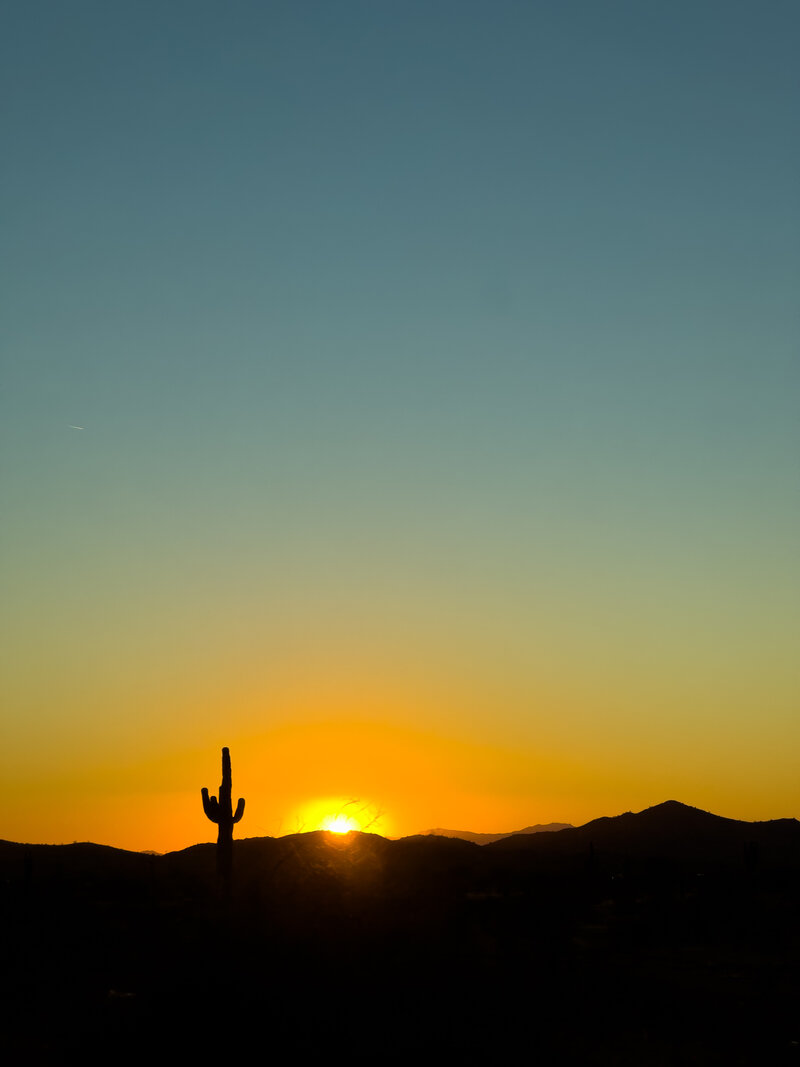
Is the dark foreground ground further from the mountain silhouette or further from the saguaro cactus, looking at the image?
the mountain silhouette

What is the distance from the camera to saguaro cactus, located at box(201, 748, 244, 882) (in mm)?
28391

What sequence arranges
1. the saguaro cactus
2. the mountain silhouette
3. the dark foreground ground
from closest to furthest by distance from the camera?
the dark foreground ground → the saguaro cactus → the mountain silhouette

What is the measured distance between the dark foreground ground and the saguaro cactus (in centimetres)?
128

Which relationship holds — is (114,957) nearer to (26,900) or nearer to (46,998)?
(46,998)

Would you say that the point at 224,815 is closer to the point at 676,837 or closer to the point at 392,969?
the point at 392,969

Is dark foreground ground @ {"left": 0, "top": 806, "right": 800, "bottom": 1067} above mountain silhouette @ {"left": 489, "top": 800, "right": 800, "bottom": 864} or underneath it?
underneath

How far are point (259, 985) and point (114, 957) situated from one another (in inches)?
219

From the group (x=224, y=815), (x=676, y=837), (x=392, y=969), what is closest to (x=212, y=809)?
(x=224, y=815)

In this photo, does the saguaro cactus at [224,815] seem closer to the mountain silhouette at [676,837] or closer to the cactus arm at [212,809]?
the cactus arm at [212,809]

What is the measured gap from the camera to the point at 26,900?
3241cm

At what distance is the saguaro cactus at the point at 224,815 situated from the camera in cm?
2839

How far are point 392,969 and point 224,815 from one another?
900cm

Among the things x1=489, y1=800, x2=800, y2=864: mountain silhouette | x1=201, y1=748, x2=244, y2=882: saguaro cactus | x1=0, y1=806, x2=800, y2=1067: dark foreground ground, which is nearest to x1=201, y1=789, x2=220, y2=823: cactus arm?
x1=201, y1=748, x2=244, y2=882: saguaro cactus

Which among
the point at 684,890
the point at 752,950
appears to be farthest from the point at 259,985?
the point at 684,890
